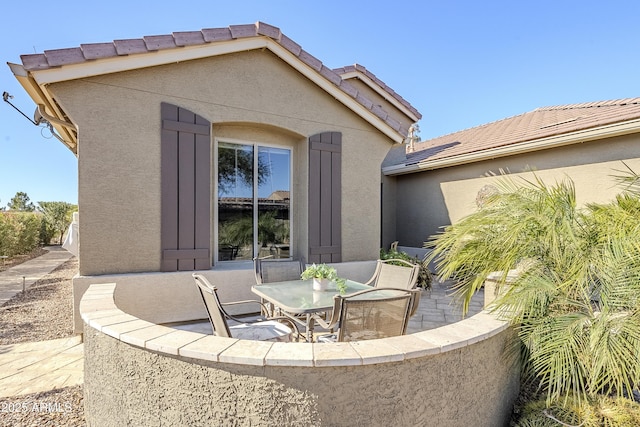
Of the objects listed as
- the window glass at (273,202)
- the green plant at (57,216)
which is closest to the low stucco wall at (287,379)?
the window glass at (273,202)

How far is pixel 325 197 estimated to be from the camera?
27.2 ft

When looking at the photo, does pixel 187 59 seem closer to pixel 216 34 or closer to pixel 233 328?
pixel 216 34

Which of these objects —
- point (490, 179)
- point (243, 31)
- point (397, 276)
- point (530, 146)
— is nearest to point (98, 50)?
point (243, 31)

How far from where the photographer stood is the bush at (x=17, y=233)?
47.7 ft

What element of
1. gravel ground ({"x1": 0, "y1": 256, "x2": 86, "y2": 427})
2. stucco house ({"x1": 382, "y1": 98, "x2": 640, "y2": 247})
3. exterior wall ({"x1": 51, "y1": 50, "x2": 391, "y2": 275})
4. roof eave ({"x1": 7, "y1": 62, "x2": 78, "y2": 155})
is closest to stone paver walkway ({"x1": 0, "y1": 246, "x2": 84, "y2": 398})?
gravel ground ({"x1": 0, "y1": 256, "x2": 86, "y2": 427})

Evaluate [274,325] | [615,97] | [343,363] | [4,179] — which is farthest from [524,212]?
[4,179]

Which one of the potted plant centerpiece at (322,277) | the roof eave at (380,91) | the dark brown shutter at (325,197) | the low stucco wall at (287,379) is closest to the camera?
the low stucco wall at (287,379)

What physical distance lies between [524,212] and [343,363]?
303 centimetres

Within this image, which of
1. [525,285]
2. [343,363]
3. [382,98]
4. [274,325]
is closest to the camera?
[343,363]

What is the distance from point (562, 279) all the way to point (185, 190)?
6588 mm

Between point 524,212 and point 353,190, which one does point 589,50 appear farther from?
point 524,212

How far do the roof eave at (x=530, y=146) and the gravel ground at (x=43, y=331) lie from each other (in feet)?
36.7

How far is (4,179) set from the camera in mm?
31828

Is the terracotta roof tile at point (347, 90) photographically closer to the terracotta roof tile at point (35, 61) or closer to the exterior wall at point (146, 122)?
the exterior wall at point (146, 122)
